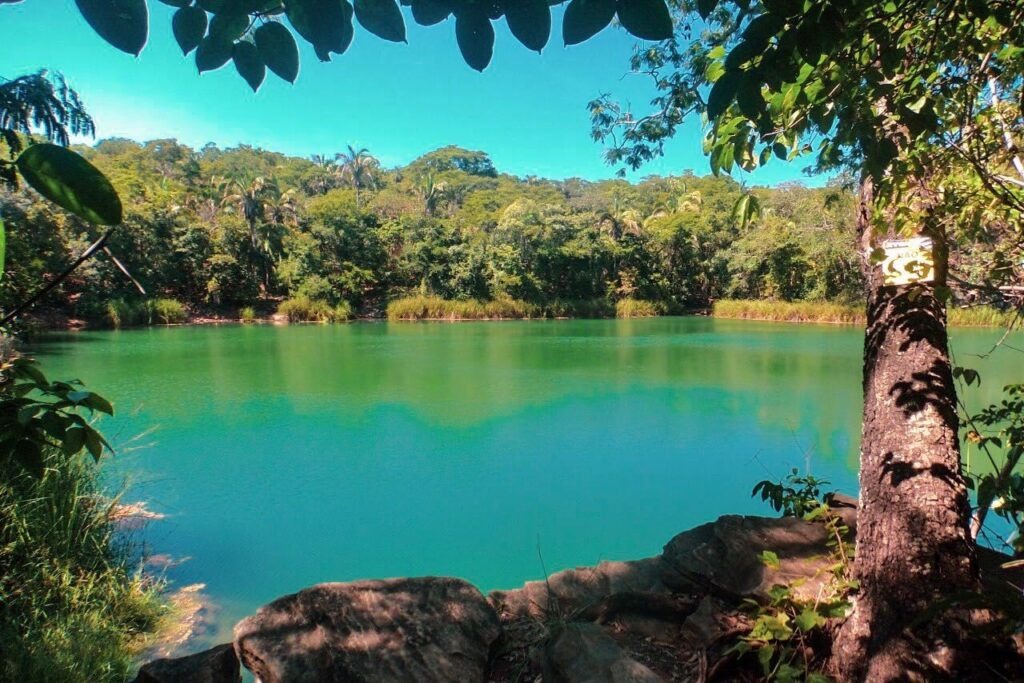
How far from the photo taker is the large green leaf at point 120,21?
1.41ft

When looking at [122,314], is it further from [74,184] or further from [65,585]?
[74,184]

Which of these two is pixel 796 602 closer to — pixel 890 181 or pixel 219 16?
pixel 890 181

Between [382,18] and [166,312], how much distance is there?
73.8ft

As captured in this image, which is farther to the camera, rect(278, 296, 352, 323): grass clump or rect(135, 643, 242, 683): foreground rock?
rect(278, 296, 352, 323): grass clump

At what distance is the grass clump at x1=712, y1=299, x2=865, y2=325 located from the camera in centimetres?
2120

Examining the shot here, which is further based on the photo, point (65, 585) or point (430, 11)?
point (65, 585)

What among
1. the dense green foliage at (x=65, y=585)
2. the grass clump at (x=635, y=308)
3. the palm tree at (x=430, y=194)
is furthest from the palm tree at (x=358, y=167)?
the dense green foliage at (x=65, y=585)

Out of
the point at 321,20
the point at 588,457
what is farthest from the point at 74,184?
the point at 588,457

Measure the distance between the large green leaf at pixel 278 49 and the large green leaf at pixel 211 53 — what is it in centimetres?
4

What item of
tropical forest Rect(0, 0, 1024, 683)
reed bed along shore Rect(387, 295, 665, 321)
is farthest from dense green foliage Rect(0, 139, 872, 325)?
tropical forest Rect(0, 0, 1024, 683)

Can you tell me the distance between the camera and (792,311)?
896 inches

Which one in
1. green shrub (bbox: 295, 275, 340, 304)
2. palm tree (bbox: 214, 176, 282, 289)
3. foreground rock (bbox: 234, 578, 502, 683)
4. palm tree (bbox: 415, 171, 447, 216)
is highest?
palm tree (bbox: 415, 171, 447, 216)

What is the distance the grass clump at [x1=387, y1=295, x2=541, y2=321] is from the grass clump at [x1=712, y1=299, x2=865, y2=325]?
30.1 feet

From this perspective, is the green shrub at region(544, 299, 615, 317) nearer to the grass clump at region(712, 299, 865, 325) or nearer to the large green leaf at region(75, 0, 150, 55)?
the grass clump at region(712, 299, 865, 325)
